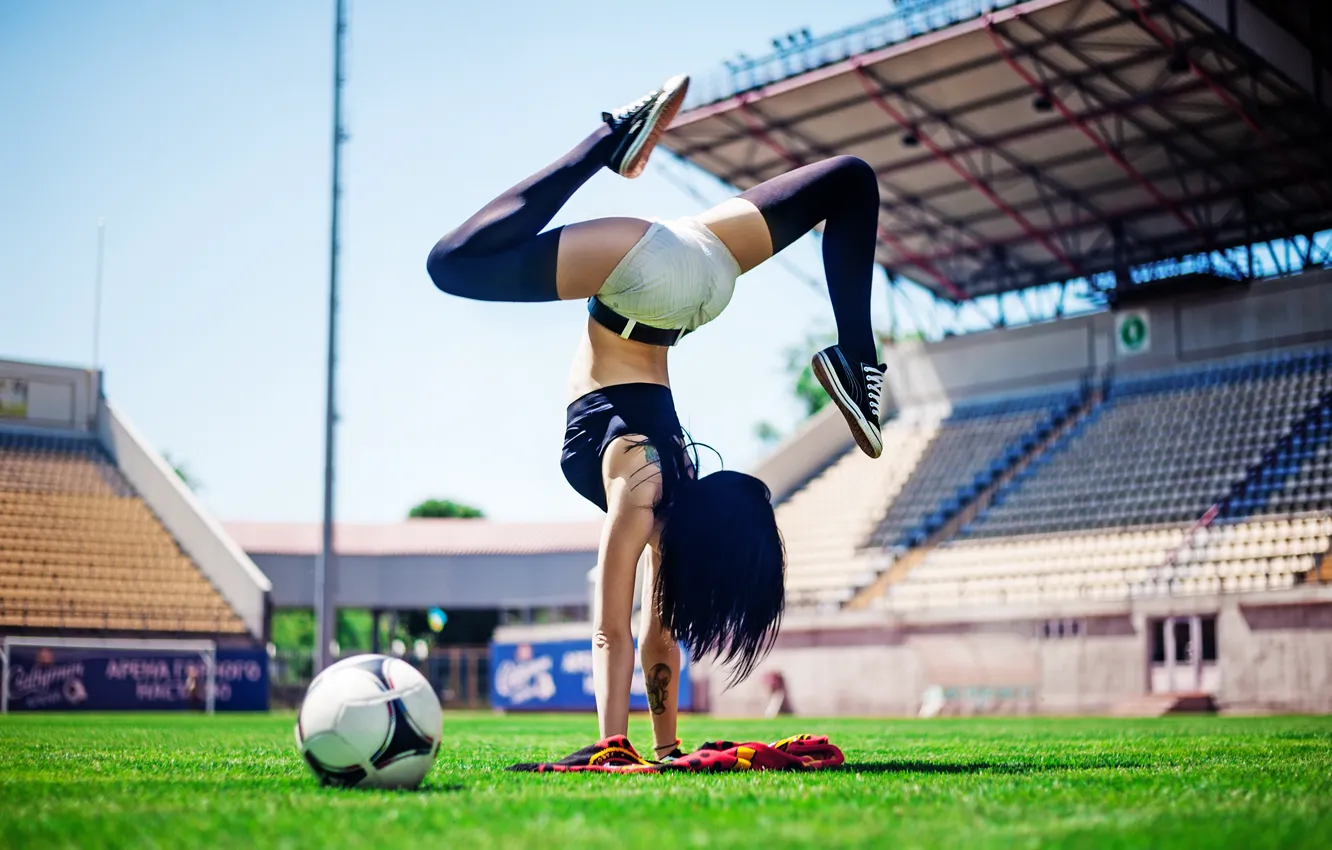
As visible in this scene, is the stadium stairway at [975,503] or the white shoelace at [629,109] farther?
the stadium stairway at [975,503]

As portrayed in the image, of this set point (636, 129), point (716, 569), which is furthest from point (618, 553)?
point (636, 129)

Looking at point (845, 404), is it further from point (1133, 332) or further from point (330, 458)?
point (1133, 332)

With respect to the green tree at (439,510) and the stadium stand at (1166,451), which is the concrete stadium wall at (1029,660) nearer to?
the stadium stand at (1166,451)

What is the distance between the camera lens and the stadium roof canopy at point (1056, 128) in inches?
777

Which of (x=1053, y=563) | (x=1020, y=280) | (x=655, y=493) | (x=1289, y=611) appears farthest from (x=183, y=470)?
(x=655, y=493)

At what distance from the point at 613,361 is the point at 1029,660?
664 inches

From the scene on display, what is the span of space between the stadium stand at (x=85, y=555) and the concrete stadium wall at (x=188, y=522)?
0.25 meters

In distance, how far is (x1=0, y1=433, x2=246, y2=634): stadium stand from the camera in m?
25.4

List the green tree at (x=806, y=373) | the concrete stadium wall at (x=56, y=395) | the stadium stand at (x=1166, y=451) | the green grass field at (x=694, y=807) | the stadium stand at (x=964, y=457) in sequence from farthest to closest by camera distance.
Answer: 1. the green tree at (x=806, y=373)
2. the concrete stadium wall at (x=56, y=395)
3. the stadium stand at (x=964, y=457)
4. the stadium stand at (x=1166, y=451)
5. the green grass field at (x=694, y=807)

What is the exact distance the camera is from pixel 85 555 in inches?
1064

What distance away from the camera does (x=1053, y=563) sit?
850 inches

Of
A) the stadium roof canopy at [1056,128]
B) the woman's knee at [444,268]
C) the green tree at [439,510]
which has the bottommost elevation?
the woman's knee at [444,268]

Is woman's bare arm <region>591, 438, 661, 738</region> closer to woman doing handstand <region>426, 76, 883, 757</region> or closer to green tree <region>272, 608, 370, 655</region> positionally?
woman doing handstand <region>426, 76, 883, 757</region>

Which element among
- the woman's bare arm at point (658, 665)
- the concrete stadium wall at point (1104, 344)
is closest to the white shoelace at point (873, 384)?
the woman's bare arm at point (658, 665)
